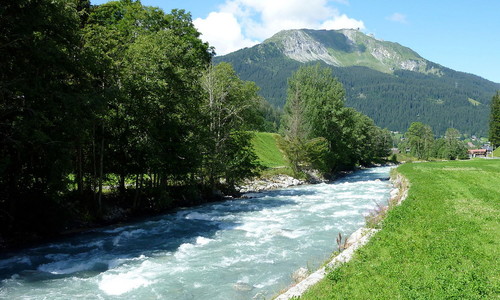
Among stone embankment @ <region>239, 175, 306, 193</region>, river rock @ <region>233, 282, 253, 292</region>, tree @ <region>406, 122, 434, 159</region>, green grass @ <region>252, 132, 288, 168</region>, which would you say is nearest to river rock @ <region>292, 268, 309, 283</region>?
river rock @ <region>233, 282, 253, 292</region>

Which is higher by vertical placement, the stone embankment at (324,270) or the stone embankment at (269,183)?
the stone embankment at (324,270)

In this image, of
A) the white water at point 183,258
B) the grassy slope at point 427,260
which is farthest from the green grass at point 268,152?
the grassy slope at point 427,260

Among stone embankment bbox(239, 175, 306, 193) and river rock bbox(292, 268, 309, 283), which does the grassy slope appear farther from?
stone embankment bbox(239, 175, 306, 193)

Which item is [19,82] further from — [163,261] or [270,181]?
[270,181]

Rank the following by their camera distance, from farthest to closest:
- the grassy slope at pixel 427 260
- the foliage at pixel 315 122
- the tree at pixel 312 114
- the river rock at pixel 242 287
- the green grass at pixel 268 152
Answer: the green grass at pixel 268 152 < the tree at pixel 312 114 < the foliage at pixel 315 122 < the river rock at pixel 242 287 < the grassy slope at pixel 427 260

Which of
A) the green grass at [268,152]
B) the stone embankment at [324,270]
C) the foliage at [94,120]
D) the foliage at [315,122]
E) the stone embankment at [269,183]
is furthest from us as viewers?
the green grass at [268,152]

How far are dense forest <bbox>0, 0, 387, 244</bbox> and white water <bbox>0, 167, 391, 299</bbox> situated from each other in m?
2.79

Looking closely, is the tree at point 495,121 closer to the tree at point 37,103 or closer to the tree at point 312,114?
the tree at point 312,114

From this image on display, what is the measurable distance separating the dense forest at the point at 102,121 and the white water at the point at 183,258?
2.79m

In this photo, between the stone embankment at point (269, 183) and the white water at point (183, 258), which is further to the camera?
the stone embankment at point (269, 183)

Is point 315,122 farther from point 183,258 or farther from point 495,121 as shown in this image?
point 495,121

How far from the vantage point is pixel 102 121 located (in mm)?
20344

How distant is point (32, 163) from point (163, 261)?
29.4ft

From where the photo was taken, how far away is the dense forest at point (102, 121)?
15016mm
